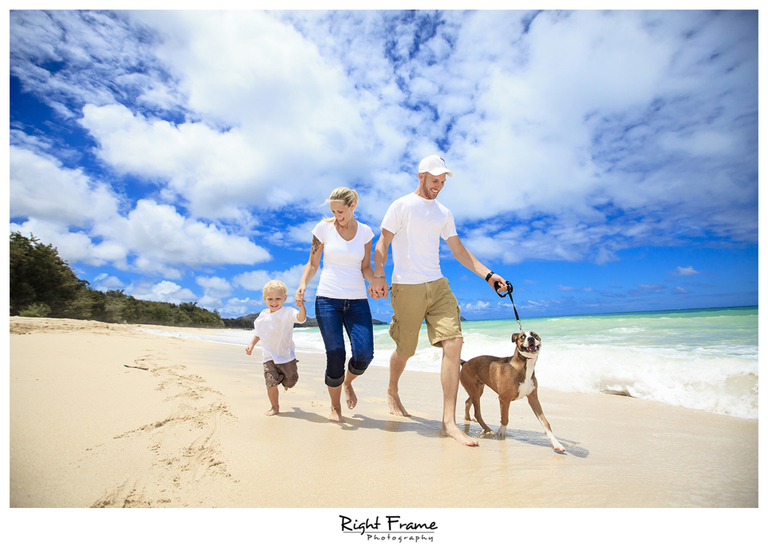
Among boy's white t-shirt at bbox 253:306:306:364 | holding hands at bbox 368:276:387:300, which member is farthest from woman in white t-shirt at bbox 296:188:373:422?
boy's white t-shirt at bbox 253:306:306:364

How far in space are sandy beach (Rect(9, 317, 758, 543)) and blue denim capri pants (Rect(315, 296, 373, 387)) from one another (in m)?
0.54

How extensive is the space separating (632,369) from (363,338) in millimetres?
4710

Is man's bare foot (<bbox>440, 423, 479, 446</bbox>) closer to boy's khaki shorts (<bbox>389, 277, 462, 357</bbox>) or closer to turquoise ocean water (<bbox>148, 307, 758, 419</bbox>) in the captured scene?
boy's khaki shorts (<bbox>389, 277, 462, 357</bbox>)

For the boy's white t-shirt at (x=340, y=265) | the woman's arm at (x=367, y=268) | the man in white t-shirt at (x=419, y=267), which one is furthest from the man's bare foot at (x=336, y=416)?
the woman's arm at (x=367, y=268)

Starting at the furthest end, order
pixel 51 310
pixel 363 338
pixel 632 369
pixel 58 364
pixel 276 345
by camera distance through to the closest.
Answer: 1. pixel 51 310
2. pixel 632 369
3. pixel 58 364
4. pixel 276 345
5. pixel 363 338

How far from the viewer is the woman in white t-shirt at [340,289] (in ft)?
11.7

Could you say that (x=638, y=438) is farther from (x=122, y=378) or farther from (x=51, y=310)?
(x=51, y=310)

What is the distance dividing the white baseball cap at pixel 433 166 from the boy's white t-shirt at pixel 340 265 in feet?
2.99

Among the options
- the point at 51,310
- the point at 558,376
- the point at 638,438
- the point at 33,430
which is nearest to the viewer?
the point at 33,430

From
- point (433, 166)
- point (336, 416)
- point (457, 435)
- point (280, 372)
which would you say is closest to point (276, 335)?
point (280, 372)

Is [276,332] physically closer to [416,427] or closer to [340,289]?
[340,289]

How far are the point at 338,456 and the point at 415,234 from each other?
196 centimetres
